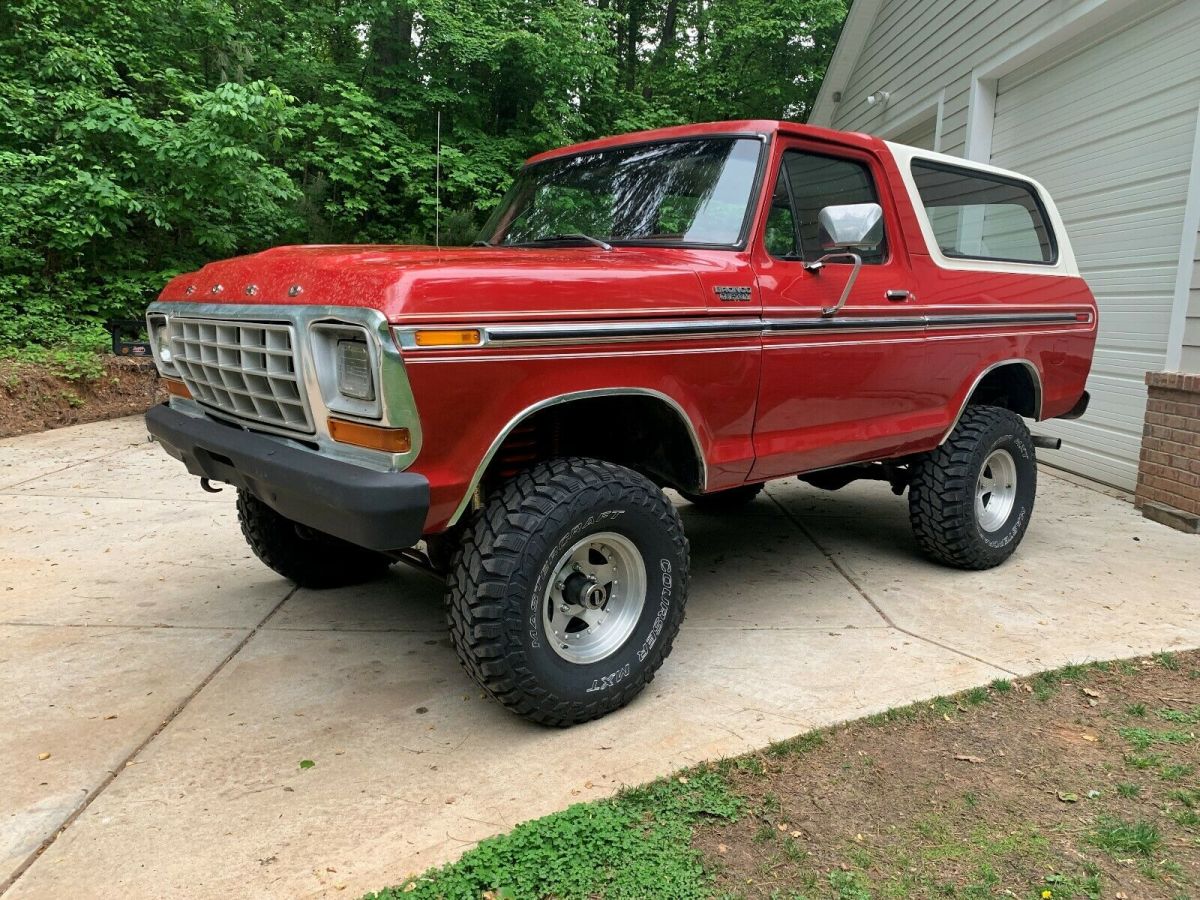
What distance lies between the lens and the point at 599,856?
85.5 inches

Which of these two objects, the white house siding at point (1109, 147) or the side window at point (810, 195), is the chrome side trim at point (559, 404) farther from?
the white house siding at point (1109, 147)

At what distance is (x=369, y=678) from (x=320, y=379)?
4.41 feet

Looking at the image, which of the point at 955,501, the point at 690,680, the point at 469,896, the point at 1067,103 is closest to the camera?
the point at 469,896

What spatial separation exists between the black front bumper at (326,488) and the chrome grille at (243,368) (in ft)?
0.33

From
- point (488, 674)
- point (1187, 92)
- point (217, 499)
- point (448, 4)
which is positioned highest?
point (448, 4)

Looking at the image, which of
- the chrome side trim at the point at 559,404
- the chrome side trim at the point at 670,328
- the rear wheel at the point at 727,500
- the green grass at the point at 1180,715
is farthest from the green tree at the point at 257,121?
the green grass at the point at 1180,715

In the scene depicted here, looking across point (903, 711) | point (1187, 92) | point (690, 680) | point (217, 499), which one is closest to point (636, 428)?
point (690, 680)

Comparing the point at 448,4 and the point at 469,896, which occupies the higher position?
the point at 448,4

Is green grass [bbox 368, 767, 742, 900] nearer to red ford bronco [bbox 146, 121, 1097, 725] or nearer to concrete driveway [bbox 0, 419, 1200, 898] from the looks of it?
concrete driveway [bbox 0, 419, 1200, 898]

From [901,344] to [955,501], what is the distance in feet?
3.02

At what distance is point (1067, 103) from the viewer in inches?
269

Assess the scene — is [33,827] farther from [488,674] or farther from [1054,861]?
[1054,861]

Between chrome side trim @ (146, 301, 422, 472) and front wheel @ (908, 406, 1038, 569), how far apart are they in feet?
9.50

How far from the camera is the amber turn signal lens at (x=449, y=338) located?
2318 millimetres
